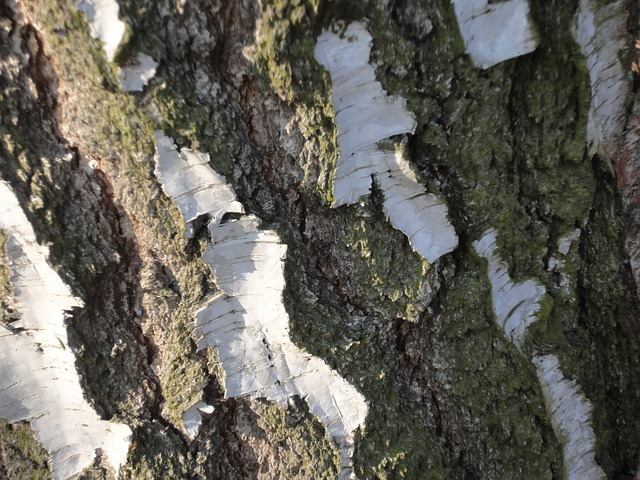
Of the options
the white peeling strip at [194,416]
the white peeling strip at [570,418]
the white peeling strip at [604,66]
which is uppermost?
the white peeling strip at [604,66]

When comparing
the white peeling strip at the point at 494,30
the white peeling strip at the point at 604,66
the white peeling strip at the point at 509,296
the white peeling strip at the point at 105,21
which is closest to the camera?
the white peeling strip at the point at 105,21

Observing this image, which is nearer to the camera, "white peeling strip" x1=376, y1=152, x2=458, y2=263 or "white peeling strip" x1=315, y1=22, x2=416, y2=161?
"white peeling strip" x1=315, y1=22, x2=416, y2=161

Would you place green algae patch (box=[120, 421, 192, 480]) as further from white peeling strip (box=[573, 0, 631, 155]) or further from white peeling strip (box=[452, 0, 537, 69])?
white peeling strip (box=[573, 0, 631, 155])

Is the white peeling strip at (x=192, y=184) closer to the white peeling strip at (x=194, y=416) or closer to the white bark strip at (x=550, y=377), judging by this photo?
the white peeling strip at (x=194, y=416)

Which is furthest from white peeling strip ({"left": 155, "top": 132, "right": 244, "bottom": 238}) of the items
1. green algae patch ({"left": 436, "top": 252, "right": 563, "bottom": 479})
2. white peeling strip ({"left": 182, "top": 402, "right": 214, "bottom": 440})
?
green algae patch ({"left": 436, "top": 252, "right": 563, "bottom": 479})

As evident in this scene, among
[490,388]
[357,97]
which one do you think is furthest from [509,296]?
[357,97]

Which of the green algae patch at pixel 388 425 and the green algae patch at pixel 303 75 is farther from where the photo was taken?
the green algae patch at pixel 388 425

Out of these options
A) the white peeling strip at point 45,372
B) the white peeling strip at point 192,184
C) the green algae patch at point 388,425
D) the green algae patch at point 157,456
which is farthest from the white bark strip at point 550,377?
the white peeling strip at point 45,372
